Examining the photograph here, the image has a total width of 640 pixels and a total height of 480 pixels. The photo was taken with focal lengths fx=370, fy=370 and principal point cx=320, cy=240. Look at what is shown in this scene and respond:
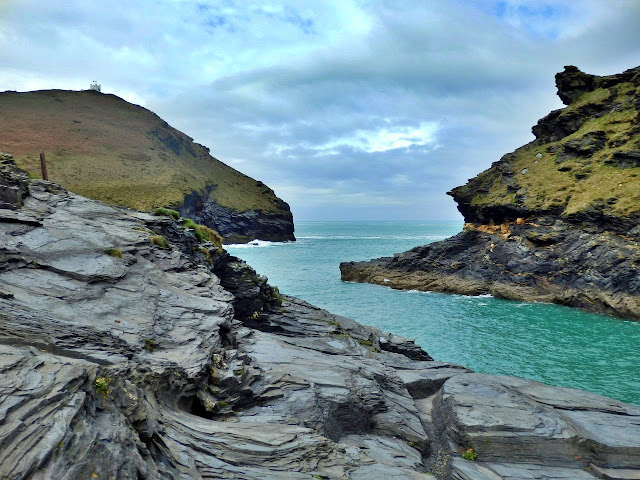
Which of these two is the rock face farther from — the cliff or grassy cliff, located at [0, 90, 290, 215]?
grassy cliff, located at [0, 90, 290, 215]

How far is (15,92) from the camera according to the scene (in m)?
157

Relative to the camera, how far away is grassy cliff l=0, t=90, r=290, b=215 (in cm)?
10394

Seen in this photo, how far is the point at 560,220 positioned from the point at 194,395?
65.5m

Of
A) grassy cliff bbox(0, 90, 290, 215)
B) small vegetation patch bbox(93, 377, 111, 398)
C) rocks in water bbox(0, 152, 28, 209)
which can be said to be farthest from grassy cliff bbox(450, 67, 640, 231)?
grassy cliff bbox(0, 90, 290, 215)

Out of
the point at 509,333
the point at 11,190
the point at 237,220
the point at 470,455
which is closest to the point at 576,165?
the point at 509,333

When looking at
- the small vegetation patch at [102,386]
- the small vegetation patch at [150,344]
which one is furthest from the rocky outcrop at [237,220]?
the small vegetation patch at [102,386]

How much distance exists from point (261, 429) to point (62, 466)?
5916 millimetres

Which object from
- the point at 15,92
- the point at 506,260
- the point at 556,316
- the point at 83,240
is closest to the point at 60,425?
the point at 83,240

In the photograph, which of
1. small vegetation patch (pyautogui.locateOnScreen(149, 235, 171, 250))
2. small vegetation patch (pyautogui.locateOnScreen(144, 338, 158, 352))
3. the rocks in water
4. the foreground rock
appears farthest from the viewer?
small vegetation patch (pyautogui.locateOnScreen(149, 235, 171, 250))

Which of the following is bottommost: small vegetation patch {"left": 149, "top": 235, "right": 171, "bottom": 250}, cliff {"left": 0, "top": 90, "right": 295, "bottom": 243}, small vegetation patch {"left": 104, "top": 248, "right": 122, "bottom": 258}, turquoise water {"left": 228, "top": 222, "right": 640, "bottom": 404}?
turquoise water {"left": 228, "top": 222, "right": 640, "bottom": 404}

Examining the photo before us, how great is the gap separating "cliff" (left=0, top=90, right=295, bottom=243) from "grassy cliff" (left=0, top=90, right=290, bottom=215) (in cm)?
29

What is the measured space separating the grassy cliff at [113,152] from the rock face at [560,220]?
236 feet

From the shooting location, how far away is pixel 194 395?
11414mm

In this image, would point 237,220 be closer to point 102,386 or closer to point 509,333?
point 509,333
